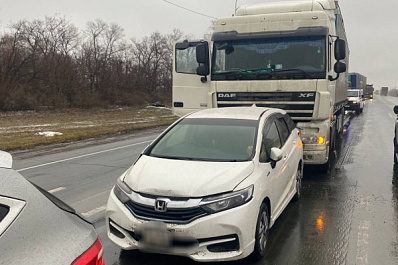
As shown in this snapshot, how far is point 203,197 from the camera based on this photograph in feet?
13.2

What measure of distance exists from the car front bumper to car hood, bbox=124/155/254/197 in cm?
29

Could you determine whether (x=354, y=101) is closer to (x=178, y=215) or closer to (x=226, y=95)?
(x=226, y=95)

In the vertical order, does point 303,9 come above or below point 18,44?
below

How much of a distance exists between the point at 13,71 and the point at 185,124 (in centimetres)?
3317

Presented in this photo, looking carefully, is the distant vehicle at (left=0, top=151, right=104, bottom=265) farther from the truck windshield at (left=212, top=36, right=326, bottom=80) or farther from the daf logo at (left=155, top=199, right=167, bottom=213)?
the truck windshield at (left=212, top=36, right=326, bottom=80)

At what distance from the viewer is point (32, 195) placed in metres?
2.09

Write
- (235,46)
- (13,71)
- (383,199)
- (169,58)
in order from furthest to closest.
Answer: (169,58), (13,71), (235,46), (383,199)

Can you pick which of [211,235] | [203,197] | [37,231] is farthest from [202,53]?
[37,231]

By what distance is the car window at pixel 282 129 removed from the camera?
616 cm

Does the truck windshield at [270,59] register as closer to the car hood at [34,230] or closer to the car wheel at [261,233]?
the car wheel at [261,233]

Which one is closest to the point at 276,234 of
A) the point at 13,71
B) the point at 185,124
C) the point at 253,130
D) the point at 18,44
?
the point at 253,130

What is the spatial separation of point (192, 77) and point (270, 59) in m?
2.14

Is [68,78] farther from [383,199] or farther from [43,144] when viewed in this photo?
[383,199]

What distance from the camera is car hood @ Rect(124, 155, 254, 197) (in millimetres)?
4082
